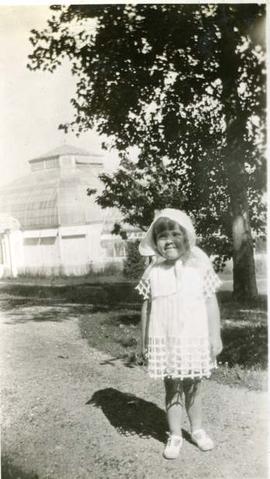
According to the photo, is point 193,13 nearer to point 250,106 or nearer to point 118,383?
point 250,106

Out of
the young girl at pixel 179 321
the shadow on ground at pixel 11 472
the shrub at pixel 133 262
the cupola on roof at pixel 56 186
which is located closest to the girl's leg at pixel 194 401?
the young girl at pixel 179 321

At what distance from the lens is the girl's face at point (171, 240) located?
7.27 feet

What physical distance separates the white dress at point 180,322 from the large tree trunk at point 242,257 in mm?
751

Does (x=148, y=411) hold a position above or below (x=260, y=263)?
below

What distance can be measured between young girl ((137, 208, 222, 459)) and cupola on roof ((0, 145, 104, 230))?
93 centimetres

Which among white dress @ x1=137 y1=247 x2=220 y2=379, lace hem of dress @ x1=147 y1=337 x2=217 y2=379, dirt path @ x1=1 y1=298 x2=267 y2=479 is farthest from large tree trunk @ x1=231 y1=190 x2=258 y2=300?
lace hem of dress @ x1=147 y1=337 x2=217 y2=379

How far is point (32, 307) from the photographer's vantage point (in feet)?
12.1

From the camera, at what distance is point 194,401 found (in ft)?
7.40

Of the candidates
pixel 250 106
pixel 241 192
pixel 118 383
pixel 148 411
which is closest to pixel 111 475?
pixel 148 411

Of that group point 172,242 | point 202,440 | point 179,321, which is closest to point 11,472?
point 202,440

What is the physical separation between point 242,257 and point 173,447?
1.27 m

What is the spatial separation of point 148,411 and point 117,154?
4.92ft

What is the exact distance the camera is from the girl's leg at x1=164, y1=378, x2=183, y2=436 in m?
2.23

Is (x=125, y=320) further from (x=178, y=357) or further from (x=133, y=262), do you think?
(x=178, y=357)
